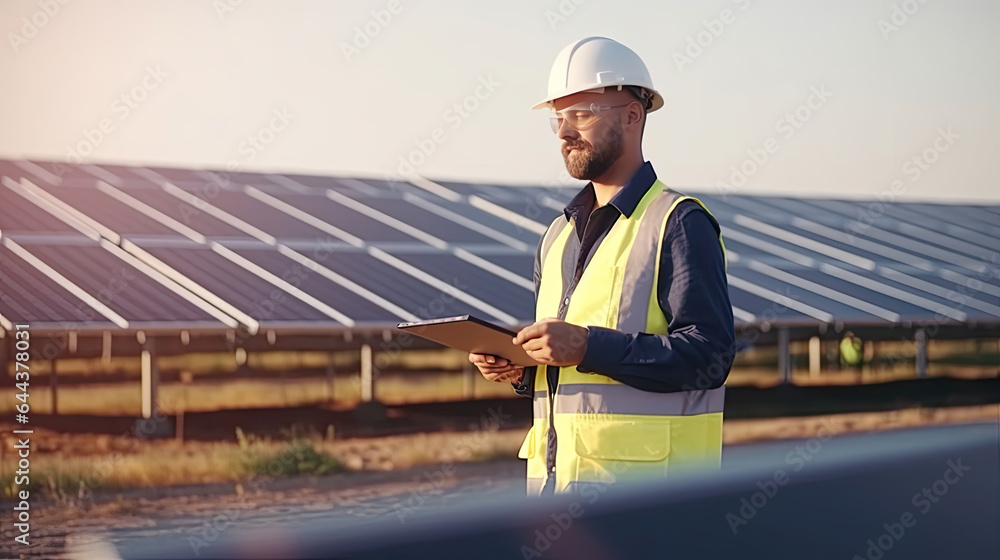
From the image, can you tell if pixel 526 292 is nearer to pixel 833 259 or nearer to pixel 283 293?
pixel 283 293

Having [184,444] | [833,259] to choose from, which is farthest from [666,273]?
[833,259]

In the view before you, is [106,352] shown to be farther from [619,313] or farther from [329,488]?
[619,313]

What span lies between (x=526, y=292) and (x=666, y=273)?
10283 mm

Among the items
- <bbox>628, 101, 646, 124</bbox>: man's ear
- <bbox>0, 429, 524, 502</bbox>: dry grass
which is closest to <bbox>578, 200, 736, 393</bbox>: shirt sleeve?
<bbox>628, 101, 646, 124</bbox>: man's ear

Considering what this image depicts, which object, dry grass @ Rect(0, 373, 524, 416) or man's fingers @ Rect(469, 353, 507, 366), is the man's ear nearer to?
man's fingers @ Rect(469, 353, 507, 366)

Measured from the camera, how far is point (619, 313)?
8.75ft

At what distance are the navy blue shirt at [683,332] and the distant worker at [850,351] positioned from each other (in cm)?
1586

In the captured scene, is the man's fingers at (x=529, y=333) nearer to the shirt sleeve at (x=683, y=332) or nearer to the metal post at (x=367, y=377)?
the shirt sleeve at (x=683, y=332)

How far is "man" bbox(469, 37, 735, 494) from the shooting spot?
2514 mm

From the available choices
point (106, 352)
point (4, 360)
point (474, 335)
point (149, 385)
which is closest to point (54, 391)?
point (4, 360)

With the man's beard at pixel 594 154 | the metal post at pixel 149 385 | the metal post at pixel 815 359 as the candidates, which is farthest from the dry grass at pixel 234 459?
the man's beard at pixel 594 154

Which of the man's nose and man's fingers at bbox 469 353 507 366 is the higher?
the man's nose

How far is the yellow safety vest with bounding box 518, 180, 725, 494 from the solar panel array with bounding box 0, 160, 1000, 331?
7863 mm

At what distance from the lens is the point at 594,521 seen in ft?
4.53
